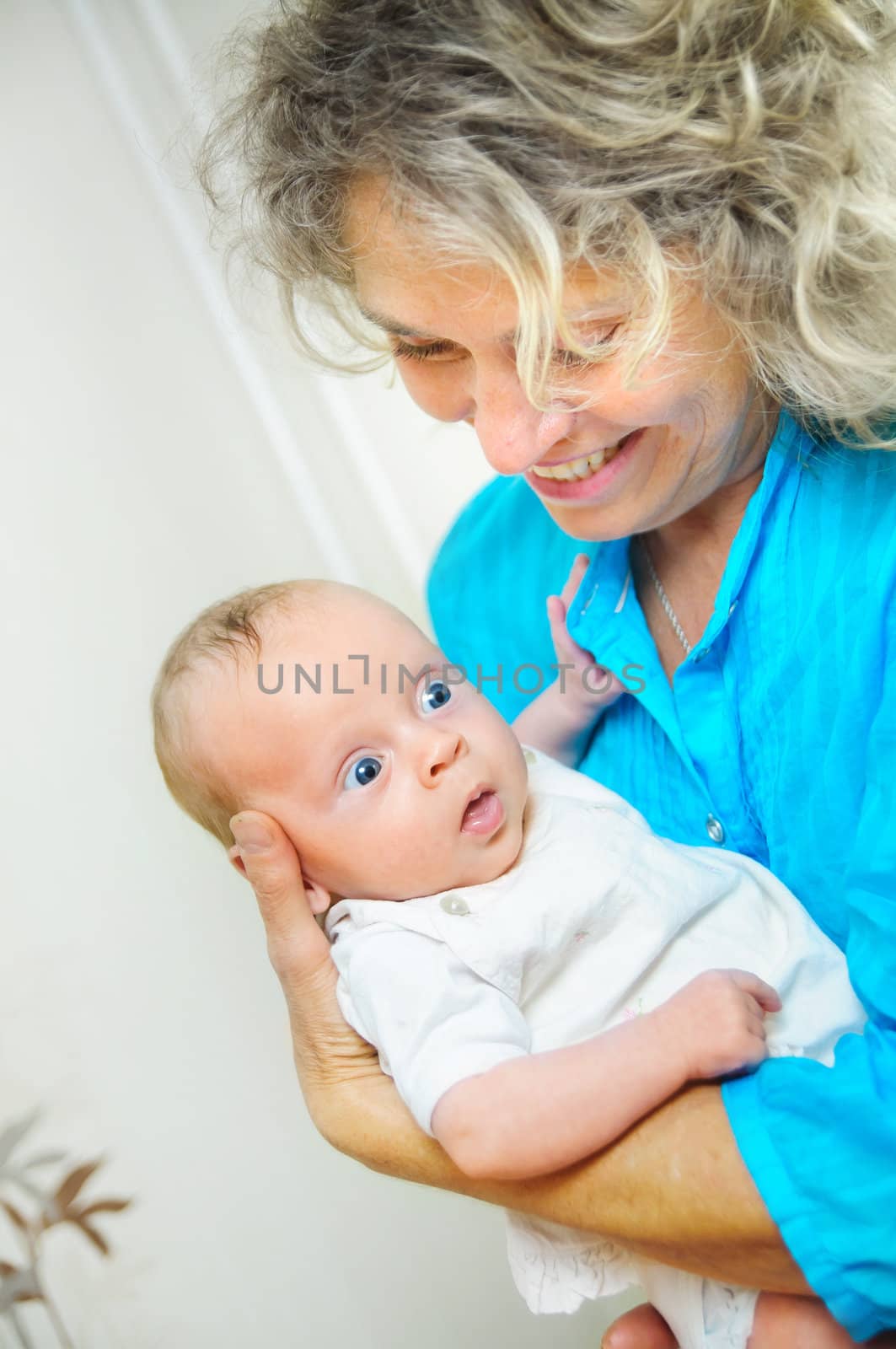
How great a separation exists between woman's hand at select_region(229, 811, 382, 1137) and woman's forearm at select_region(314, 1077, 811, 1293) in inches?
7.7

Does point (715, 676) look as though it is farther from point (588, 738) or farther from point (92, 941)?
point (92, 941)

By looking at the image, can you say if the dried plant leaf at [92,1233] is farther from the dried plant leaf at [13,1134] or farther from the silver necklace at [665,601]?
the silver necklace at [665,601]

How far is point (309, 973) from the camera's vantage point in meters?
1.28

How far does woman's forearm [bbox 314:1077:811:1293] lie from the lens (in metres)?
0.97

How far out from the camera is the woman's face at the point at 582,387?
1.11 metres

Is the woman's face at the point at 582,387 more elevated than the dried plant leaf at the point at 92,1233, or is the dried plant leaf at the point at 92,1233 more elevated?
the woman's face at the point at 582,387

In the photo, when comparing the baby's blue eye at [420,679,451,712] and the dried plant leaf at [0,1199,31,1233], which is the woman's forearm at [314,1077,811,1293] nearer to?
the baby's blue eye at [420,679,451,712]

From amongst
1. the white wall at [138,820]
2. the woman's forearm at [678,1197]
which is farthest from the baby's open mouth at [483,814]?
the white wall at [138,820]

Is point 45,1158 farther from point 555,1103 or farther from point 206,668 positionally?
point 555,1103

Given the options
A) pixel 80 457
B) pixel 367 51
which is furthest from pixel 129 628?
pixel 367 51

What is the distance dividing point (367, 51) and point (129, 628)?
3.66ft

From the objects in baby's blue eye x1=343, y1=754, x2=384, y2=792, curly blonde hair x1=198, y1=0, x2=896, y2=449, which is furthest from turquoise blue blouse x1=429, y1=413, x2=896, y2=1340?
baby's blue eye x1=343, y1=754, x2=384, y2=792

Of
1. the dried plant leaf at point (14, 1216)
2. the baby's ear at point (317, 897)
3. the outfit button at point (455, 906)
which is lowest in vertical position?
the dried plant leaf at point (14, 1216)

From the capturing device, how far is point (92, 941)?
6.08ft
